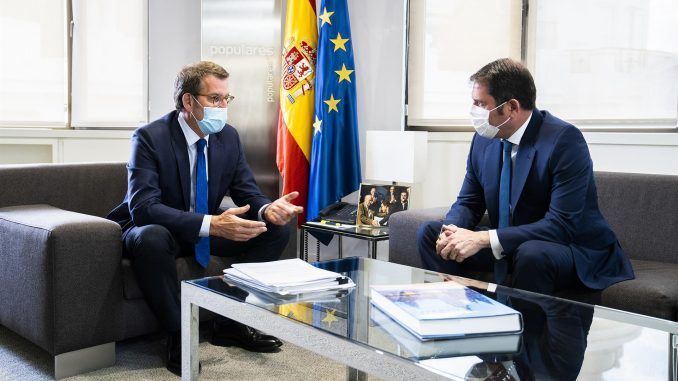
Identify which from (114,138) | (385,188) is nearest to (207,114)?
(385,188)

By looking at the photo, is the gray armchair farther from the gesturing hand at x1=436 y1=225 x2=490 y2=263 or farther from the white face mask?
the white face mask

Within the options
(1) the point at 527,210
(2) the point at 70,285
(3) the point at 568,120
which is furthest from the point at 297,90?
(2) the point at 70,285

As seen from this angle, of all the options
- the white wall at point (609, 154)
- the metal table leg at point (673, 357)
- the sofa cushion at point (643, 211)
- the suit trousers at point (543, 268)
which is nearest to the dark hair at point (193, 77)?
the suit trousers at point (543, 268)

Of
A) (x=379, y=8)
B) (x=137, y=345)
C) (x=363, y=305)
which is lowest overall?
(x=137, y=345)

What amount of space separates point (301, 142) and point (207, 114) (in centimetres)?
130

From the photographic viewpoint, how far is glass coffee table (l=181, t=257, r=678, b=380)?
3.99 ft

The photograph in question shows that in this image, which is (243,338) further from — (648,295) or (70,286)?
(648,295)

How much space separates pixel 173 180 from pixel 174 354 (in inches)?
26.3

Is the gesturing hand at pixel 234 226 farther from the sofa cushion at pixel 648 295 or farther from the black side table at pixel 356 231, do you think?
the sofa cushion at pixel 648 295

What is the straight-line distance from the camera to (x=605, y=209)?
2693mm

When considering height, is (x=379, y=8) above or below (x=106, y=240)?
above

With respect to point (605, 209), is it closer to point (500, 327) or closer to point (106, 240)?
point (500, 327)

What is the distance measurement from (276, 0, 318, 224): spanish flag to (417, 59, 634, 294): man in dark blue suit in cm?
151

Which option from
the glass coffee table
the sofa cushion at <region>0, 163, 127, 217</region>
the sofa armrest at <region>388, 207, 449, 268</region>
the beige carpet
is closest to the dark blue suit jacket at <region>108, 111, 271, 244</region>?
the sofa cushion at <region>0, 163, 127, 217</region>
